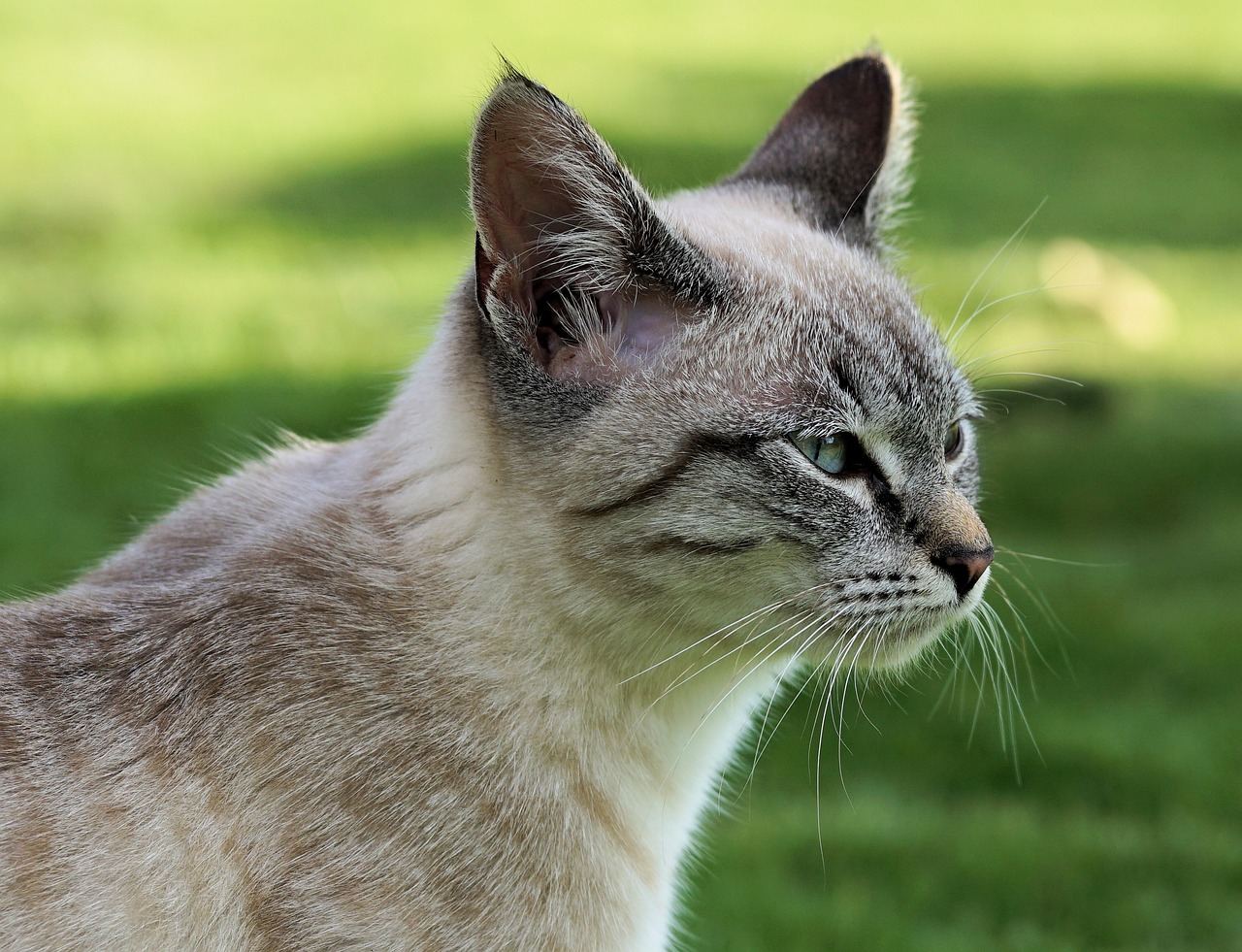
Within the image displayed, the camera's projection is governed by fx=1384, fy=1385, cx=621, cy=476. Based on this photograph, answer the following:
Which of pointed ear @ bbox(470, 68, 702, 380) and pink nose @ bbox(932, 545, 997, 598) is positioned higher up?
pointed ear @ bbox(470, 68, 702, 380)

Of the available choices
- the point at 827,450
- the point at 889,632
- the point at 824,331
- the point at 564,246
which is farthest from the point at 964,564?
the point at 564,246

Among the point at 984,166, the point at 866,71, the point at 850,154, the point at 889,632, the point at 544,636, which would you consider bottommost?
the point at 889,632

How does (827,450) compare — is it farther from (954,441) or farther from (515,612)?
(515,612)

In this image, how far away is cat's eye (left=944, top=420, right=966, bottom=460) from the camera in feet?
Result: 10.8

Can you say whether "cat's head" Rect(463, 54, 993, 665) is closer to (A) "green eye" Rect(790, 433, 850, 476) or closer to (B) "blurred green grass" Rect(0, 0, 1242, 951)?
(A) "green eye" Rect(790, 433, 850, 476)

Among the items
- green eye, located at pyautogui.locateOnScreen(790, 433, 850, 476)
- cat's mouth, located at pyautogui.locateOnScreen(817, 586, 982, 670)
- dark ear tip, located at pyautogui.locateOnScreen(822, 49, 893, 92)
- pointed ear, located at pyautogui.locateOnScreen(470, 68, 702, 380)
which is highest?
dark ear tip, located at pyautogui.locateOnScreen(822, 49, 893, 92)

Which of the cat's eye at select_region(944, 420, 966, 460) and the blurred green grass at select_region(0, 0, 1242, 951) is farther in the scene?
the blurred green grass at select_region(0, 0, 1242, 951)

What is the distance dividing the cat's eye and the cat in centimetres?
10

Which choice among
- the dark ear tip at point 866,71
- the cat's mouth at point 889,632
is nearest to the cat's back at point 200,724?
the cat's mouth at point 889,632

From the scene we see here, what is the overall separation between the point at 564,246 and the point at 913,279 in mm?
1348

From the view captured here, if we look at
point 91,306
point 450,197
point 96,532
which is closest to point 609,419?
point 96,532

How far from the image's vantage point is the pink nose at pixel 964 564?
117 inches

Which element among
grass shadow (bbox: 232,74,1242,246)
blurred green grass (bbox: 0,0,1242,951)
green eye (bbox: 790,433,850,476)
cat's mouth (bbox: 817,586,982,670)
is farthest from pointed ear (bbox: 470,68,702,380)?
grass shadow (bbox: 232,74,1242,246)

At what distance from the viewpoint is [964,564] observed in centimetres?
299
